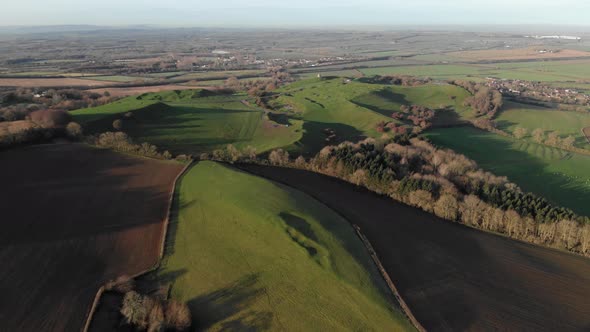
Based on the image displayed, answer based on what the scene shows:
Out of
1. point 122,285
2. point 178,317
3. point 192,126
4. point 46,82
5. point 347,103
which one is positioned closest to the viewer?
point 178,317

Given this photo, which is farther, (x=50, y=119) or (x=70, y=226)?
(x=50, y=119)

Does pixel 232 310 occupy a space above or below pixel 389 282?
above

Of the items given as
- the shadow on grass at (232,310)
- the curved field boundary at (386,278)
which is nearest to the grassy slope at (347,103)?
the curved field boundary at (386,278)

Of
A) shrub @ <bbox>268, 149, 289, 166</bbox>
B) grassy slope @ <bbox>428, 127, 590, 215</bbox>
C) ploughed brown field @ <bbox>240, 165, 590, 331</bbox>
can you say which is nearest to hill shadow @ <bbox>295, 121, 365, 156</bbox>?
shrub @ <bbox>268, 149, 289, 166</bbox>

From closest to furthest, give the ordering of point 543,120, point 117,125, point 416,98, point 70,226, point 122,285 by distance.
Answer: point 122,285 → point 70,226 → point 117,125 → point 543,120 → point 416,98

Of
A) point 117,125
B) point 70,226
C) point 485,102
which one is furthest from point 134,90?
point 485,102

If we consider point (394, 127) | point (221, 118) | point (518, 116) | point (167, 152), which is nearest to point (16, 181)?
point (167, 152)

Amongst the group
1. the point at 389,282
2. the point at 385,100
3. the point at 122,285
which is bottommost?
the point at 389,282

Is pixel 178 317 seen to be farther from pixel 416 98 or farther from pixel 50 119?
pixel 416 98
